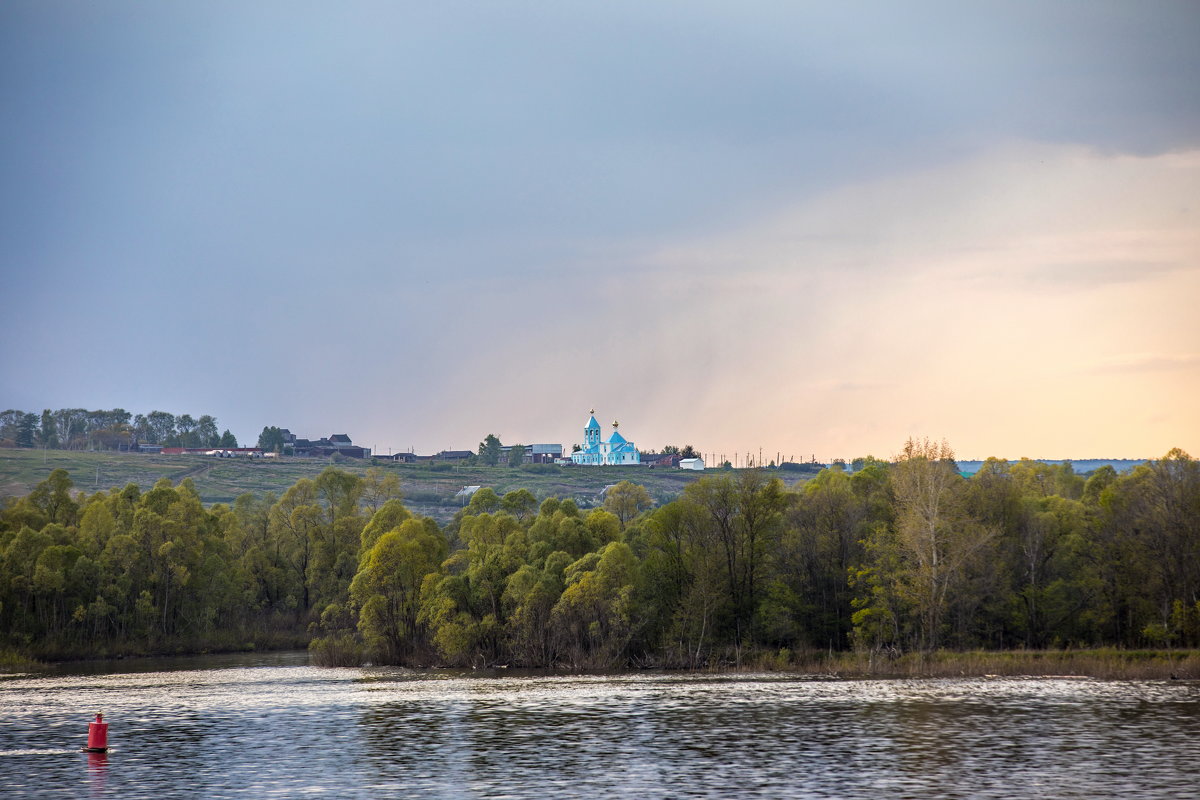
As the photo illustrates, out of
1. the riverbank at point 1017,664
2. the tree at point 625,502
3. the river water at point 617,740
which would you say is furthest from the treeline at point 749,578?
the tree at point 625,502

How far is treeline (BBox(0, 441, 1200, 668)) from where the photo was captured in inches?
3302

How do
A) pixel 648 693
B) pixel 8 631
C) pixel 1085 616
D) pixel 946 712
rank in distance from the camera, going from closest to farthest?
pixel 946 712 → pixel 648 693 → pixel 1085 616 → pixel 8 631

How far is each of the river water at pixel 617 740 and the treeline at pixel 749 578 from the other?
10.9 meters

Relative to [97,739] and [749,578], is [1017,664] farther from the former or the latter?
[97,739]

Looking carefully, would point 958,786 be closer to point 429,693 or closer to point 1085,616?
point 429,693

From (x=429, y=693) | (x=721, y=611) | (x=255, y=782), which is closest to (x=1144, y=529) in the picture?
(x=721, y=611)

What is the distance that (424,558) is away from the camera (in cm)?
9725

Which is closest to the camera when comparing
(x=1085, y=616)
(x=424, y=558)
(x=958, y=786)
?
(x=958, y=786)

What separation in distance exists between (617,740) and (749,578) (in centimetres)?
4197

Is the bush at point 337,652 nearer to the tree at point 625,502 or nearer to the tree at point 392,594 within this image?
the tree at point 392,594

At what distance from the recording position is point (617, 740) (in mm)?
50656

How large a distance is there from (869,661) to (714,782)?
4191 centimetres

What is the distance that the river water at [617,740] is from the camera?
40.2m

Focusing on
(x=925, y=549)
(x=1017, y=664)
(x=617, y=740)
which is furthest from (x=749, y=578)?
(x=617, y=740)
